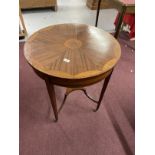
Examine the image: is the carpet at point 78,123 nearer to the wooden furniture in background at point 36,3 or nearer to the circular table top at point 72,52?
the circular table top at point 72,52

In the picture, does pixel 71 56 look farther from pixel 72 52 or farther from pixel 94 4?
pixel 94 4

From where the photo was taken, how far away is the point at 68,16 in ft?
10.1

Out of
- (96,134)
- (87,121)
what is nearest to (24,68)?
(87,121)

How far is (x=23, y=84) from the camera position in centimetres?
174

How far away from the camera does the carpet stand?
1.27 metres

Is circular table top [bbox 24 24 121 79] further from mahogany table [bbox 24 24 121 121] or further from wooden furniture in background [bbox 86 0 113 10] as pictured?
wooden furniture in background [bbox 86 0 113 10]

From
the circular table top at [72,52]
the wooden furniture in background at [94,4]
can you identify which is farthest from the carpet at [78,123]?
the wooden furniture in background at [94,4]

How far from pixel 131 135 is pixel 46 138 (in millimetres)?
668

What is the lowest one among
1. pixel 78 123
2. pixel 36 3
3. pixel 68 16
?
pixel 78 123

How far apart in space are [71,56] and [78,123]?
25.3 inches

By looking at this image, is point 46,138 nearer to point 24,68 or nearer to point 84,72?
point 84,72

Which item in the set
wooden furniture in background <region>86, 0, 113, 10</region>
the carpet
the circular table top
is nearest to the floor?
wooden furniture in background <region>86, 0, 113, 10</region>

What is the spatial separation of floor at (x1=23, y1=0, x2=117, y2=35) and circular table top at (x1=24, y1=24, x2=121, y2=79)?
61.3 inches

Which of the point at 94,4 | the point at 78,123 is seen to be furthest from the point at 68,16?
the point at 78,123
